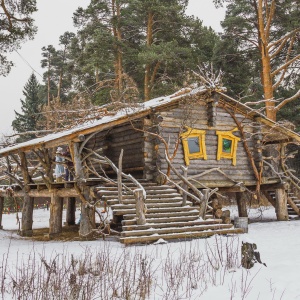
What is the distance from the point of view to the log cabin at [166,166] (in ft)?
38.6

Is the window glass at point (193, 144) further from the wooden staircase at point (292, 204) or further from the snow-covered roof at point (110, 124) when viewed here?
the wooden staircase at point (292, 204)

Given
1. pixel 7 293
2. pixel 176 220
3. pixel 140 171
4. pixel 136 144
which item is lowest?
pixel 7 293

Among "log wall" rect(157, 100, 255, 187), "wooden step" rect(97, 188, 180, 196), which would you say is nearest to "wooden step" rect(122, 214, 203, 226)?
"wooden step" rect(97, 188, 180, 196)

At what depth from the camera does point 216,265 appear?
7.11 m

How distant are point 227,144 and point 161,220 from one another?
22.4ft

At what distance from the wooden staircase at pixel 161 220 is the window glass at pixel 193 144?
10.5 feet

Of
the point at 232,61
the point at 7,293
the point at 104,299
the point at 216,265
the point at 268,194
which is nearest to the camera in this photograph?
the point at 104,299

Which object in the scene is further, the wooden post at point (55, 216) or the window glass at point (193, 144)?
the window glass at point (193, 144)

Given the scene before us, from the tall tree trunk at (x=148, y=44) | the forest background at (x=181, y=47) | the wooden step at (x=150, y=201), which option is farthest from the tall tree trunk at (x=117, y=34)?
the wooden step at (x=150, y=201)

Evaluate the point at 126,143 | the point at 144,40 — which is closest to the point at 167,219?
the point at 126,143

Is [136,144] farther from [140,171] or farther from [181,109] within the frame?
[181,109]

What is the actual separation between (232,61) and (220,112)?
1022 cm

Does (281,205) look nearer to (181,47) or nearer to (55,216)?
(55,216)

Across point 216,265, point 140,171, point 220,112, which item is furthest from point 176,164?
point 216,265
